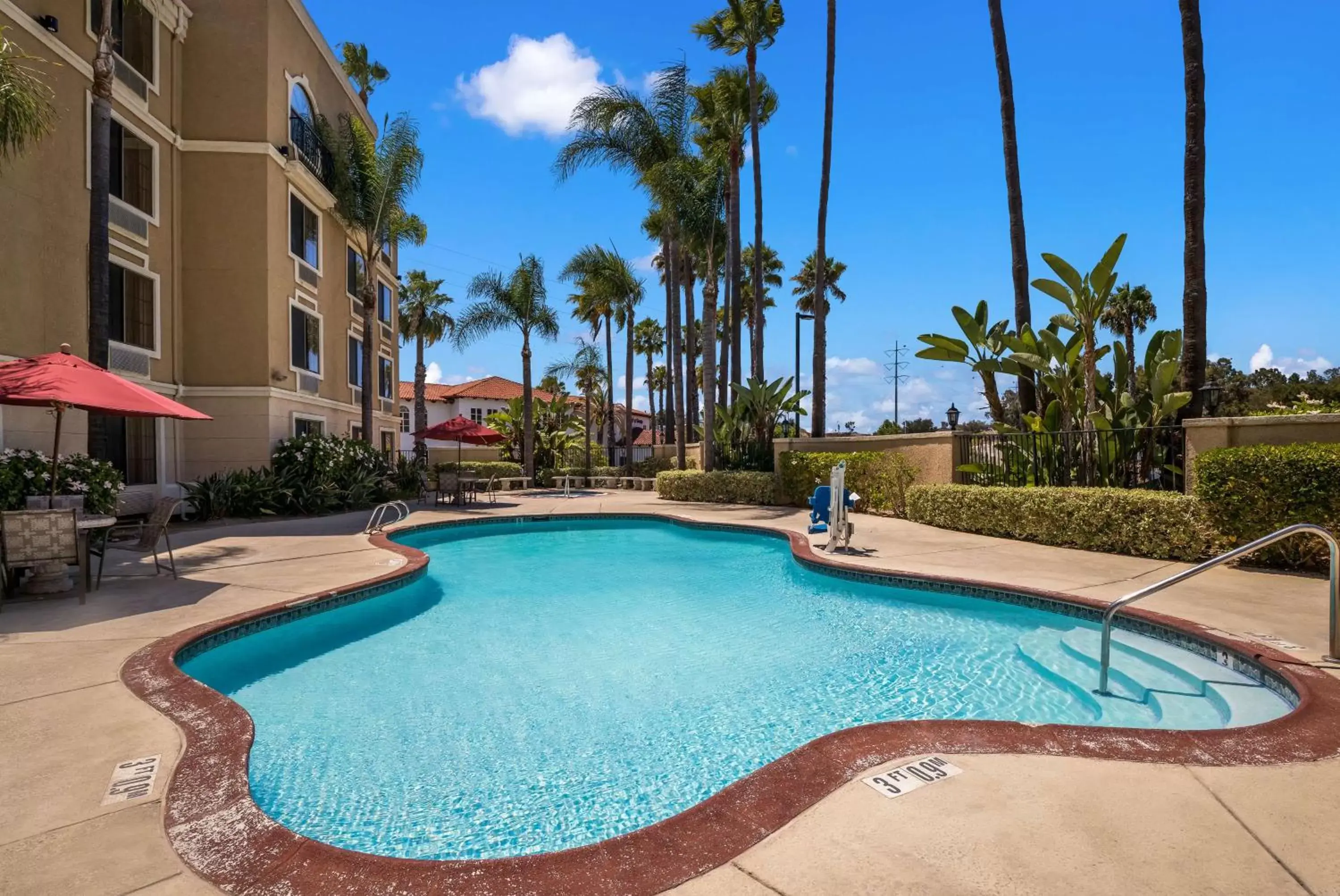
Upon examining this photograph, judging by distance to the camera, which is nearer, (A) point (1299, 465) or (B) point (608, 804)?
(B) point (608, 804)

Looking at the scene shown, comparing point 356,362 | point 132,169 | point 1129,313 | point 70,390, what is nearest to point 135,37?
point 132,169

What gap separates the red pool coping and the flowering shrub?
6562mm

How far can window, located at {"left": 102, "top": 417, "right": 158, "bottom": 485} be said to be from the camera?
1422cm

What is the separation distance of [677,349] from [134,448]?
21.2 meters

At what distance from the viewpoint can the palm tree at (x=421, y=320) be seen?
32844 millimetres

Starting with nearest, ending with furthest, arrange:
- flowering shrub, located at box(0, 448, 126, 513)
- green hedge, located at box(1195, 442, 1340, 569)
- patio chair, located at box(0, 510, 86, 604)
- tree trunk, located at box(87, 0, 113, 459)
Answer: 1. patio chair, located at box(0, 510, 86, 604)
2. green hedge, located at box(1195, 442, 1340, 569)
3. flowering shrub, located at box(0, 448, 126, 513)
4. tree trunk, located at box(87, 0, 113, 459)

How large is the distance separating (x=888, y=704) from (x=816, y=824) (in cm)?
278

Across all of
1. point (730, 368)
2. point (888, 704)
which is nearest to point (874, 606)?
point (888, 704)

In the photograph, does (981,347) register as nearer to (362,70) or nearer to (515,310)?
(515,310)

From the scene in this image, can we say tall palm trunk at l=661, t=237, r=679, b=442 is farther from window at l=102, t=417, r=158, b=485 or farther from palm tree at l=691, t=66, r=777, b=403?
window at l=102, t=417, r=158, b=485

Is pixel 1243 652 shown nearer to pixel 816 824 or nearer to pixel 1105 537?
pixel 816 824

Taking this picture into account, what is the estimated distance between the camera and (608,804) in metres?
3.88

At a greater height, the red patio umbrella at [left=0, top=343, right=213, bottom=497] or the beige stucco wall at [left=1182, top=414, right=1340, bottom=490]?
the red patio umbrella at [left=0, top=343, right=213, bottom=497]

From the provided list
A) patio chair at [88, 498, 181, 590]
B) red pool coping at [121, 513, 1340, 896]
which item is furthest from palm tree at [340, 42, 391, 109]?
red pool coping at [121, 513, 1340, 896]
